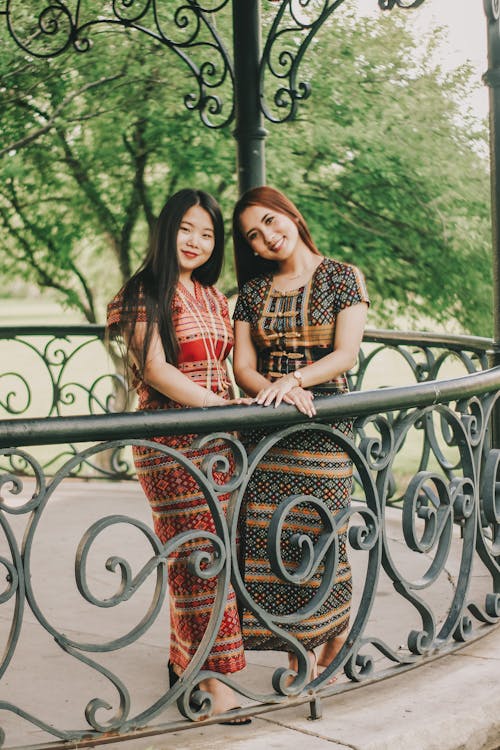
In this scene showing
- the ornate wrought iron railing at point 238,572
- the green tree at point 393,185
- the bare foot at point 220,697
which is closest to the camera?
the ornate wrought iron railing at point 238,572

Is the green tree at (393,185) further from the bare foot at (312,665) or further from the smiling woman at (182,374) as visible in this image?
the bare foot at (312,665)

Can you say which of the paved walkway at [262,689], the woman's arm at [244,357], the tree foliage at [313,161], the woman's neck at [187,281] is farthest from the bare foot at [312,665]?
the tree foliage at [313,161]

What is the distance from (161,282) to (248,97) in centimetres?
183

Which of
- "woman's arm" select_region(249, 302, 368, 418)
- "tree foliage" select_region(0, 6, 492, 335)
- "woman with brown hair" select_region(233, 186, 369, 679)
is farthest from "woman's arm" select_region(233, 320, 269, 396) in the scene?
"tree foliage" select_region(0, 6, 492, 335)

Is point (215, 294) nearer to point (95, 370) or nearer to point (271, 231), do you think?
point (271, 231)

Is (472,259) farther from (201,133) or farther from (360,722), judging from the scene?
(360,722)

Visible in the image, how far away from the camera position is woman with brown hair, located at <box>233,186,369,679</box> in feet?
10.7

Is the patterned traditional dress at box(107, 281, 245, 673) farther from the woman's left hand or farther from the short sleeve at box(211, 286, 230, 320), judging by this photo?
the woman's left hand

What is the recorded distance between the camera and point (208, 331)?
3309 mm

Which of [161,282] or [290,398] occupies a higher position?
[161,282]

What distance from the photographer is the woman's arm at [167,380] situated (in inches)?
123

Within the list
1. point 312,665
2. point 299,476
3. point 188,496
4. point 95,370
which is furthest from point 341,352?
point 95,370

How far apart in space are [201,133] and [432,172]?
7.36ft

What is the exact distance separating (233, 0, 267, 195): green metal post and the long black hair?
131cm
